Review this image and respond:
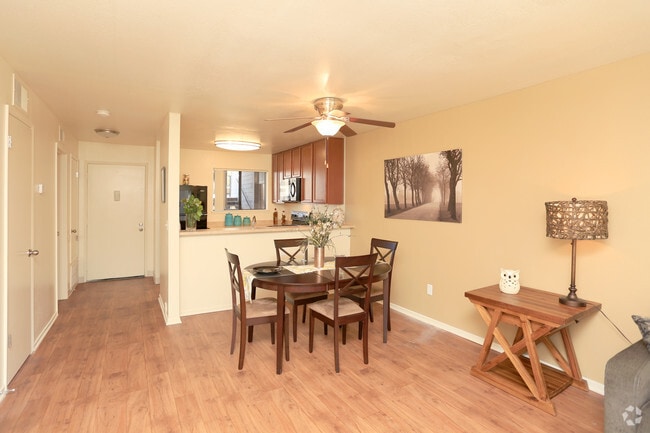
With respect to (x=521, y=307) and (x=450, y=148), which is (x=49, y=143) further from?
(x=521, y=307)

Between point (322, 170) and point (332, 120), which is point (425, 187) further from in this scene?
point (322, 170)

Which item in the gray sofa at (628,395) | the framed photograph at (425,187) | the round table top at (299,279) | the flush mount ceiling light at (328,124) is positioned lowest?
the gray sofa at (628,395)

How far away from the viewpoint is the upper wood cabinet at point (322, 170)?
17.3 ft

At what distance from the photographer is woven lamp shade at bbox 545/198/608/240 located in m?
2.38

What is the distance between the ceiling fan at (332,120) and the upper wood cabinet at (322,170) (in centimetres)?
181

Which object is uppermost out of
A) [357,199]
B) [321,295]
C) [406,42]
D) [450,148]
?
[406,42]

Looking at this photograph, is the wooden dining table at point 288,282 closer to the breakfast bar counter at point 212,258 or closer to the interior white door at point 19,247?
the breakfast bar counter at point 212,258

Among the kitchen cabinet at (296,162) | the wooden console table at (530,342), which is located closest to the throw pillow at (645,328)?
the wooden console table at (530,342)

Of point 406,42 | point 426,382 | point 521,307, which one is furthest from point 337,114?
point 426,382

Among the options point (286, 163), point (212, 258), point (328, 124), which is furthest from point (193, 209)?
point (286, 163)

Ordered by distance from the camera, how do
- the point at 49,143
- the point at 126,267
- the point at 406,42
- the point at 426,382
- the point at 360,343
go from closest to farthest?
1. the point at 406,42
2. the point at 426,382
3. the point at 360,343
4. the point at 49,143
5. the point at 126,267

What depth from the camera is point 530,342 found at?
8.06ft

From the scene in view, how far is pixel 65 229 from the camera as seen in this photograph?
4.88m

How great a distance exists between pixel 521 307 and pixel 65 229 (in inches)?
217
